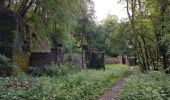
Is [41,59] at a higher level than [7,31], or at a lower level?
lower

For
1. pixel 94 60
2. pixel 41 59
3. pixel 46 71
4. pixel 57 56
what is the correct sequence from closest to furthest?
1. pixel 46 71
2. pixel 41 59
3. pixel 57 56
4. pixel 94 60

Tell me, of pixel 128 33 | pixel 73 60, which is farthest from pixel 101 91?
pixel 128 33

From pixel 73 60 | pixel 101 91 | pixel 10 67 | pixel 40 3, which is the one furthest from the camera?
Result: pixel 73 60

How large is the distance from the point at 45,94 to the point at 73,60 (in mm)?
17191

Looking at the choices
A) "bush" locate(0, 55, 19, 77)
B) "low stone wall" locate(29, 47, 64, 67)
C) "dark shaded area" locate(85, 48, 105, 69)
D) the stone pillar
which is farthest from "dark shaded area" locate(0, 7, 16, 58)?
"dark shaded area" locate(85, 48, 105, 69)

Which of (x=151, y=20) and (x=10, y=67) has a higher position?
(x=151, y=20)

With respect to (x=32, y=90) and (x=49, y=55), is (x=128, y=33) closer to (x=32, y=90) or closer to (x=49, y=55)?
(x=49, y=55)

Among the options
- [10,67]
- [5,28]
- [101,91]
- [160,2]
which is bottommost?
[101,91]

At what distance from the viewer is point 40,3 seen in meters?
21.4

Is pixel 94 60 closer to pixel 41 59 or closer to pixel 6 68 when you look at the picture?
pixel 41 59

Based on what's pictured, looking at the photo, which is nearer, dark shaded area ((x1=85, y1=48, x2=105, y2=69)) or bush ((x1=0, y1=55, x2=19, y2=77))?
bush ((x1=0, y1=55, x2=19, y2=77))

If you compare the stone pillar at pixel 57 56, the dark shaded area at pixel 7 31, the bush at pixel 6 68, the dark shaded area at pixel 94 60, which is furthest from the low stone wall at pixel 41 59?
the dark shaded area at pixel 94 60

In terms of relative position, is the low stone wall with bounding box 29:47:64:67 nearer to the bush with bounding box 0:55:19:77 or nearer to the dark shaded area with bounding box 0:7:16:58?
the dark shaded area with bounding box 0:7:16:58

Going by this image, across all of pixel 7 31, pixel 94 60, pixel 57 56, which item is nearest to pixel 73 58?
pixel 57 56
